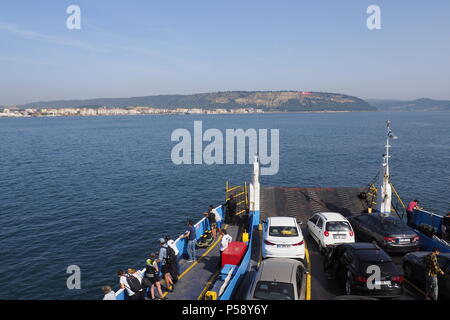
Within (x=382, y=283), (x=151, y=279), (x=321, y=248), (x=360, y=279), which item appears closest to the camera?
(x=382, y=283)

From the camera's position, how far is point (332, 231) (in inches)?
555

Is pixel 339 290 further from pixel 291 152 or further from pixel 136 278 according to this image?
pixel 291 152

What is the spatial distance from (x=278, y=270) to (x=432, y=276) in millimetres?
4734

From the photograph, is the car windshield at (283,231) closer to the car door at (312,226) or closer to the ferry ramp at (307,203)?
the car door at (312,226)

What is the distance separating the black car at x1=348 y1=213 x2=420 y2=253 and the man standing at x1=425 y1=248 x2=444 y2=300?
3.29 m

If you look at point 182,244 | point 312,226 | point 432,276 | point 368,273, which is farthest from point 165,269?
point 432,276

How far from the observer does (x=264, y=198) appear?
21062mm

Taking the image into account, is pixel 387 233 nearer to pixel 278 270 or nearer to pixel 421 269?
pixel 421 269

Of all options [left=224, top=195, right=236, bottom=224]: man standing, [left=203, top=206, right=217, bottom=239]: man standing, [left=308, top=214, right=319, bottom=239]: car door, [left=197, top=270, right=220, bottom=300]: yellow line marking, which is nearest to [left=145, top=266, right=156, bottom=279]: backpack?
[left=197, top=270, right=220, bottom=300]: yellow line marking

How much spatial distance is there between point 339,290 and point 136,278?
676 cm

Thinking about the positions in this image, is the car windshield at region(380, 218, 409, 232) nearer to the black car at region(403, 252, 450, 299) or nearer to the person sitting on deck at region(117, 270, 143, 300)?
the black car at region(403, 252, 450, 299)

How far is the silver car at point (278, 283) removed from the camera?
8641mm
